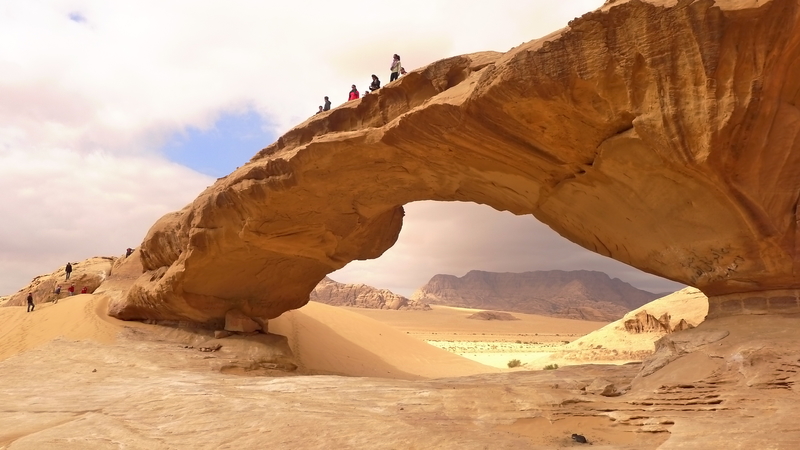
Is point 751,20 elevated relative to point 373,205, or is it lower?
elevated

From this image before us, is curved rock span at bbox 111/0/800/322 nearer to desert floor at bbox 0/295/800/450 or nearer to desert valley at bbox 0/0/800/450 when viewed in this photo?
desert valley at bbox 0/0/800/450

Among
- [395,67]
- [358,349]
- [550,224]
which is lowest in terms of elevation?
[358,349]

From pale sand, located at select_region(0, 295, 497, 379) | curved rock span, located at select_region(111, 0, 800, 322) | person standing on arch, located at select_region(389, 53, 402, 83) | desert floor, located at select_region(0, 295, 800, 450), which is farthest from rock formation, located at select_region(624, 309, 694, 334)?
person standing on arch, located at select_region(389, 53, 402, 83)

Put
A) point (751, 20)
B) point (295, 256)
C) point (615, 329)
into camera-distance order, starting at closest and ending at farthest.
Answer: point (751, 20) < point (295, 256) < point (615, 329)

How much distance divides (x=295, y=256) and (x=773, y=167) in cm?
993

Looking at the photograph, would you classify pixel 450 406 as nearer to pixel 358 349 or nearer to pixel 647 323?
pixel 358 349

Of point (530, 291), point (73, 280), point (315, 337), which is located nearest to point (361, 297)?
→ point (73, 280)

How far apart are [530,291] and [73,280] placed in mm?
139005

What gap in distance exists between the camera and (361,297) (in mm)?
79188

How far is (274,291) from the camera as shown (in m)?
13.8

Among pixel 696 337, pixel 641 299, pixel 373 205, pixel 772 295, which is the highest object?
pixel 373 205

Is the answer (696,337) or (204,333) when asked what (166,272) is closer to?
(204,333)

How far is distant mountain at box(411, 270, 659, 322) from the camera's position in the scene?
12700cm

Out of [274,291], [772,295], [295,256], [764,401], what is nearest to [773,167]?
[772,295]
